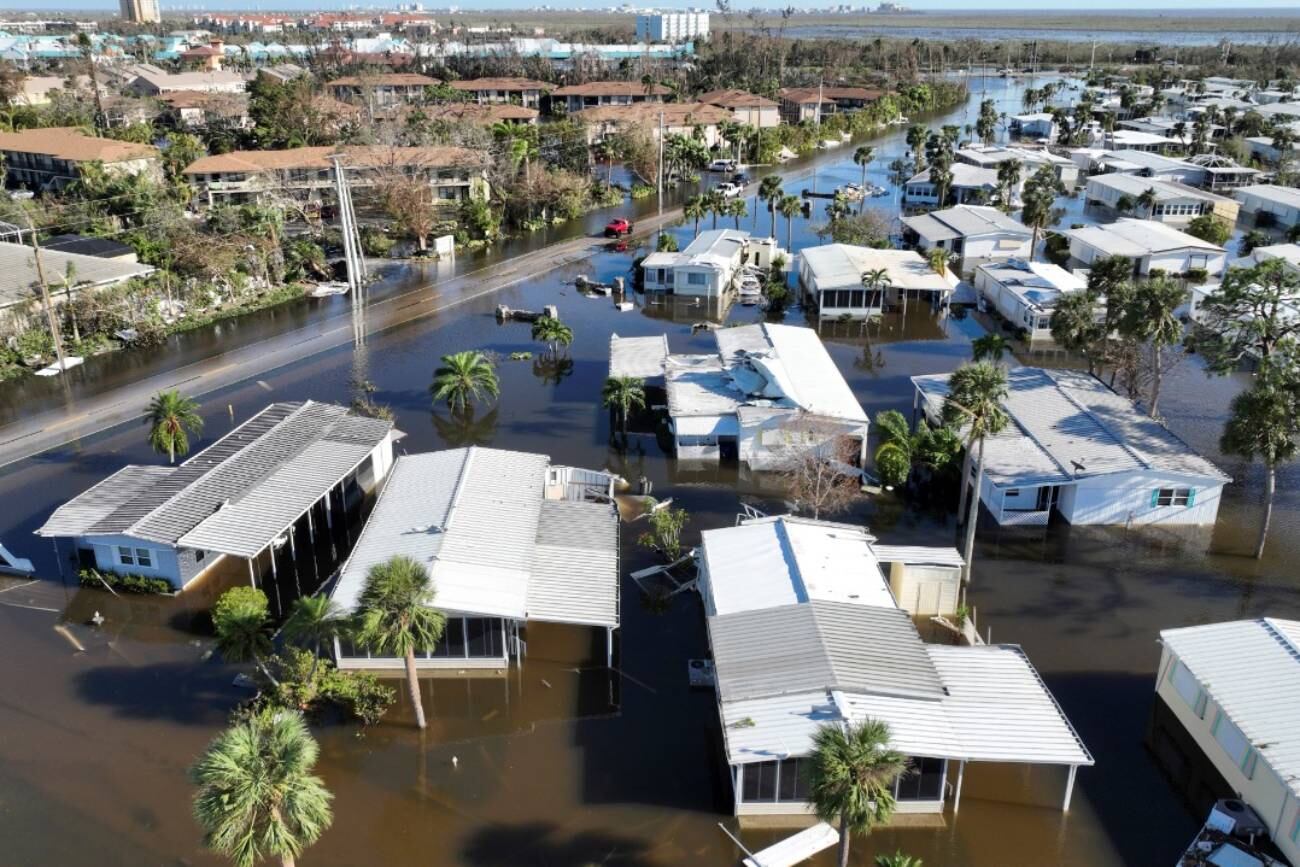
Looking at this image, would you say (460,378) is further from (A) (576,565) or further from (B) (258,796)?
(B) (258,796)

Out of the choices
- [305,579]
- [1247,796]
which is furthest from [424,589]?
[1247,796]

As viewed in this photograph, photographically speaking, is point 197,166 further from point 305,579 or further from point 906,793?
point 906,793

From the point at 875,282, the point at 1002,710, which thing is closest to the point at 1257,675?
the point at 1002,710

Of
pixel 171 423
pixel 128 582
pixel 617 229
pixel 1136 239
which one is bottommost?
pixel 128 582

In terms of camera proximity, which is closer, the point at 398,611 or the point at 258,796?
the point at 258,796

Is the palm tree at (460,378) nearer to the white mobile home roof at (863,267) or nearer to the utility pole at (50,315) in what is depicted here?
the utility pole at (50,315)

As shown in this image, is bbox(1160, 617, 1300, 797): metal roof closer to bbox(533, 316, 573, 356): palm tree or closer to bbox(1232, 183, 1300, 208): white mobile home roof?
bbox(533, 316, 573, 356): palm tree
